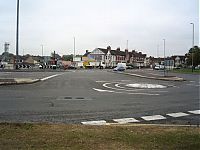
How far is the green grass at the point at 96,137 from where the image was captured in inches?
244

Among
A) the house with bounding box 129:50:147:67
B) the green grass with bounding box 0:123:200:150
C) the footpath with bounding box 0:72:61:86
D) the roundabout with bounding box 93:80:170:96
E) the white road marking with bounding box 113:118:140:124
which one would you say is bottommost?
the white road marking with bounding box 113:118:140:124

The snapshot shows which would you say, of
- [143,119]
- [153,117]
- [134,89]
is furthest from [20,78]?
[143,119]

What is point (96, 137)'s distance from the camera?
693cm

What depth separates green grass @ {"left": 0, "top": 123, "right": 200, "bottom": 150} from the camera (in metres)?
6.20

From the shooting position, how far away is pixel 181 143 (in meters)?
6.52

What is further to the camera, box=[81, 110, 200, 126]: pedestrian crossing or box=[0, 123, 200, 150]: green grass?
box=[81, 110, 200, 126]: pedestrian crossing

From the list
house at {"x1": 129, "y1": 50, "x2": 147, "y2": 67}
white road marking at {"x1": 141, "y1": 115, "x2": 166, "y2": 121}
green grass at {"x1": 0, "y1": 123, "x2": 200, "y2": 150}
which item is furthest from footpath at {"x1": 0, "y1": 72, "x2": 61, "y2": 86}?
house at {"x1": 129, "y1": 50, "x2": 147, "y2": 67}

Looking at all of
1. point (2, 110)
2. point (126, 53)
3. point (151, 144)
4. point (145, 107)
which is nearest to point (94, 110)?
point (145, 107)

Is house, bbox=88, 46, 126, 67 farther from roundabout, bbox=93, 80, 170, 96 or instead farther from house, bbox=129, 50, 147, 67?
roundabout, bbox=93, 80, 170, 96

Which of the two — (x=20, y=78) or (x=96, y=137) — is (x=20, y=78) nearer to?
(x=20, y=78)

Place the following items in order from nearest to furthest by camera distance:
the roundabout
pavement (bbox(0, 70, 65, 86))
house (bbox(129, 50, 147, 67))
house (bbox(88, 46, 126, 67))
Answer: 1. the roundabout
2. pavement (bbox(0, 70, 65, 86))
3. house (bbox(88, 46, 126, 67))
4. house (bbox(129, 50, 147, 67))

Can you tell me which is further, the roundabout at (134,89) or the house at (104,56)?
the house at (104,56)

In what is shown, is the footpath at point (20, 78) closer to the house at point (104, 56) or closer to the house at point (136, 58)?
the house at point (104, 56)

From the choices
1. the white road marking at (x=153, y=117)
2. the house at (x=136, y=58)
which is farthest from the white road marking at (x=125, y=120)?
the house at (x=136, y=58)
